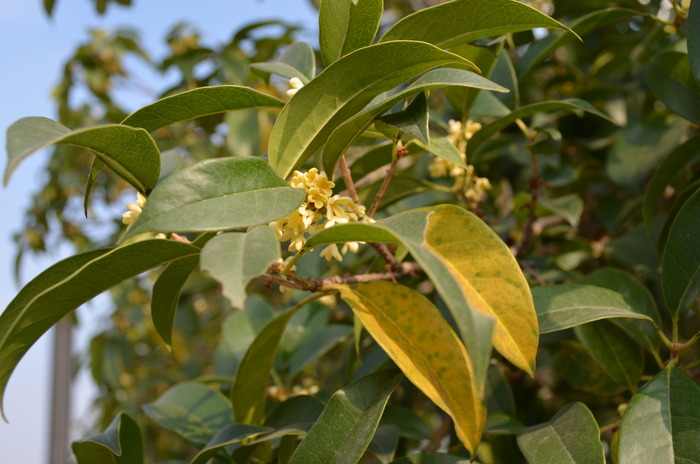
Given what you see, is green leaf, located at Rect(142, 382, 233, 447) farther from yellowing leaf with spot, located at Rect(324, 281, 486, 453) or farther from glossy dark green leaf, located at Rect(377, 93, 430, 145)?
glossy dark green leaf, located at Rect(377, 93, 430, 145)

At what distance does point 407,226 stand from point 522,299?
0.49 ft

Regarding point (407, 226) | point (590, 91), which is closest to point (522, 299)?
point (407, 226)

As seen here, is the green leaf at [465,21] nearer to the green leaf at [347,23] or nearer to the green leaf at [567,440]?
the green leaf at [347,23]

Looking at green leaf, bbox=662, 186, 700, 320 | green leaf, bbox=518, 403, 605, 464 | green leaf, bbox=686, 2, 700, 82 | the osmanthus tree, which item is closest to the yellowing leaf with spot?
the osmanthus tree

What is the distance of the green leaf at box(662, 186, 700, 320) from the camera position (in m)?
0.75

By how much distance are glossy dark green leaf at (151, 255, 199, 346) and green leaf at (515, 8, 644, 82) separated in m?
0.69

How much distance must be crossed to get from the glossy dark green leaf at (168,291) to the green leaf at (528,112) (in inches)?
20.3

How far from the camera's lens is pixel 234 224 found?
0.53 m

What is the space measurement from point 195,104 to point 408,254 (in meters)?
0.42

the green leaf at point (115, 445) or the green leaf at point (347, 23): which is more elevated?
the green leaf at point (347, 23)

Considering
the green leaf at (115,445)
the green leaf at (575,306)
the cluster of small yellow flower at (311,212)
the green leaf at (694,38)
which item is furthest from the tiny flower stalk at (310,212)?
the green leaf at (694,38)

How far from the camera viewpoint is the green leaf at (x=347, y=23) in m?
0.67

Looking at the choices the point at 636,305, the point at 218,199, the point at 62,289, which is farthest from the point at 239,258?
the point at 636,305

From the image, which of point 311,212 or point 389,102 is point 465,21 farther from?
point 311,212
